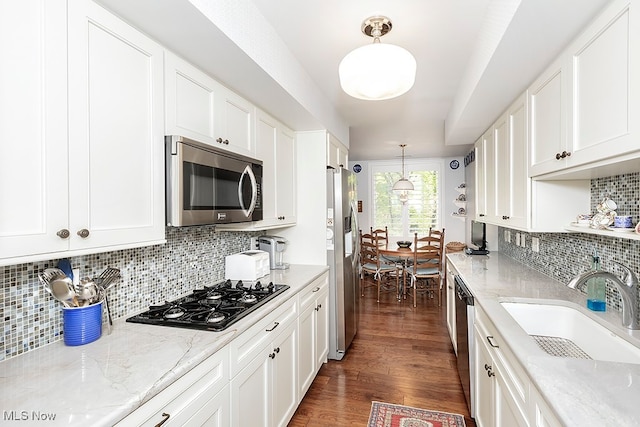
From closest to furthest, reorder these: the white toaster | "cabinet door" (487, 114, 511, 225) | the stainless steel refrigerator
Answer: the white toaster → "cabinet door" (487, 114, 511, 225) → the stainless steel refrigerator

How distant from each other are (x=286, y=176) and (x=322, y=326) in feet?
4.33

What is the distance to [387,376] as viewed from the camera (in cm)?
274

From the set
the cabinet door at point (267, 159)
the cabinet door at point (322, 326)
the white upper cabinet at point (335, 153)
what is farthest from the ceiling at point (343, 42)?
the cabinet door at point (322, 326)

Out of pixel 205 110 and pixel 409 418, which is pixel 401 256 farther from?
pixel 205 110

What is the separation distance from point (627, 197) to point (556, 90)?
631 mm

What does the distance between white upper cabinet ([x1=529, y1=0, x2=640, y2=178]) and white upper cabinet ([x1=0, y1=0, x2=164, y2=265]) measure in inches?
70.2

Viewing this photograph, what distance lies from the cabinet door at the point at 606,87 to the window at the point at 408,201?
16.5 feet

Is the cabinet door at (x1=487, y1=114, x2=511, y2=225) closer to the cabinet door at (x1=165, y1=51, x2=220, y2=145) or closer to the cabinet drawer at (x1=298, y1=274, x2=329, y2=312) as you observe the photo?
the cabinet drawer at (x1=298, y1=274, x2=329, y2=312)

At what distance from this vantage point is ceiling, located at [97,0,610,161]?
4.35 feet

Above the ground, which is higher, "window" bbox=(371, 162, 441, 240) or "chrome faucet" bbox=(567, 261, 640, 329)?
"window" bbox=(371, 162, 441, 240)

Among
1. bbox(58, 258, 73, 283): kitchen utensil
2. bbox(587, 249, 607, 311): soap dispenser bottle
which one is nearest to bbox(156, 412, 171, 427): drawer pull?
bbox(58, 258, 73, 283): kitchen utensil

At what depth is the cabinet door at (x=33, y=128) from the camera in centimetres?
90

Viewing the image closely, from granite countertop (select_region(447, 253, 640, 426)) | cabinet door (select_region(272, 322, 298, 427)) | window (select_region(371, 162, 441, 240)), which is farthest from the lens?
window (select_region(371, 162, 441, 240))

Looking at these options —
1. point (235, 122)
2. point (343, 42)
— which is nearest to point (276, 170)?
point (235, 122)
